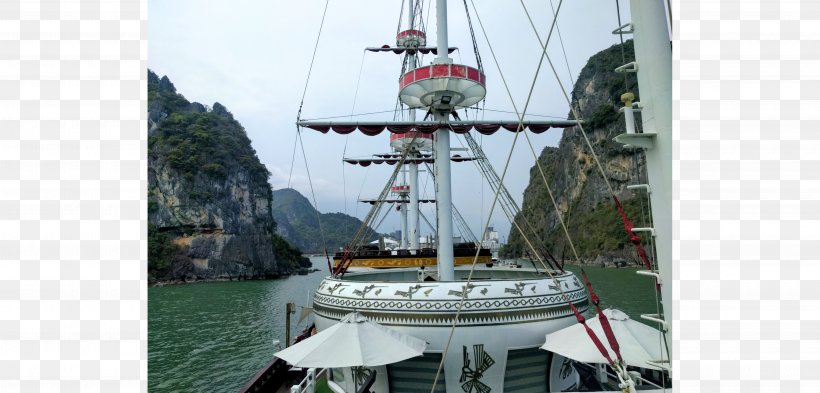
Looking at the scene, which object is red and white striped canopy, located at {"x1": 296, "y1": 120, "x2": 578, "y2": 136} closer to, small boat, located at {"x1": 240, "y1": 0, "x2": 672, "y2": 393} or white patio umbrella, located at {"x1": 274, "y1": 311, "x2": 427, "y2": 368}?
small boat, located at {"x1": 240, "y1": 0, "x2": 672, "y2": 393}

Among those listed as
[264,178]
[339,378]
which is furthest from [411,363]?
[264,178]

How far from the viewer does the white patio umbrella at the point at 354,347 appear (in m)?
5.39

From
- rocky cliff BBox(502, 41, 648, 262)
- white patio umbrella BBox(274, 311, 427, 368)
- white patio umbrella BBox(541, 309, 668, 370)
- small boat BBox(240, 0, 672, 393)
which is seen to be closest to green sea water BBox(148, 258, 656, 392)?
small boat BBox(240, 0, 672, 393)

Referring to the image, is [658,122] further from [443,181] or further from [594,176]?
[594,176]

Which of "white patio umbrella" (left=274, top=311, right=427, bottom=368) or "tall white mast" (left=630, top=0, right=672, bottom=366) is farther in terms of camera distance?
"white patio umbrella" (left=274, top=311, right=427, bottom=368)

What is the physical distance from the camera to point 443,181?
876 cm

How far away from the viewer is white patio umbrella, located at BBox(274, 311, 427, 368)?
5387mm

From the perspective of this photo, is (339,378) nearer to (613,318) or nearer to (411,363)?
(411,363)

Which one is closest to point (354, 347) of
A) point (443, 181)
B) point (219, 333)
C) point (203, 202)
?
point (443, 181)

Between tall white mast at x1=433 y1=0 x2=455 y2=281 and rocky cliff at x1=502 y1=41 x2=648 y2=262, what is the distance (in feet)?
163

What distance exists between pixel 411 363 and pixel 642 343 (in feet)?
12.3

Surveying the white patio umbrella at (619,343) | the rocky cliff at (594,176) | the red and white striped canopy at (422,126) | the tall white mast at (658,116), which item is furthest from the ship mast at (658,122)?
the rocky cliff at (594,176)

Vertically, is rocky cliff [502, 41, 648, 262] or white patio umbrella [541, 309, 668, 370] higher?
rocky cliff [502, 41, 648, 262]

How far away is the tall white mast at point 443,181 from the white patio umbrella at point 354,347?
2.57 m
